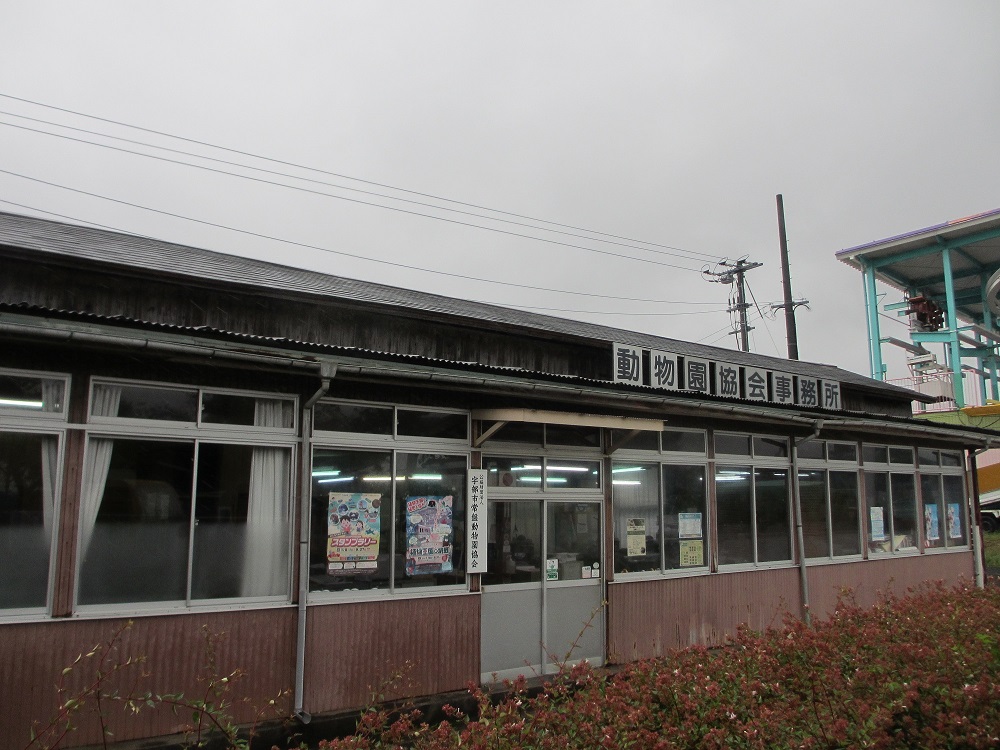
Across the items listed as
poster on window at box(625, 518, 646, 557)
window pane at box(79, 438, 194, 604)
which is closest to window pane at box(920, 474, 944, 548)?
poster on window at box(625, 518, 646, 557)

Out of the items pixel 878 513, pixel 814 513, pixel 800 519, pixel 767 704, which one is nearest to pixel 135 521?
pixel 767 704

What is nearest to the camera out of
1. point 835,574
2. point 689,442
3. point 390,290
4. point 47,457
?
point 47,457

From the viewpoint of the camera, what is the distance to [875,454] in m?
13.4

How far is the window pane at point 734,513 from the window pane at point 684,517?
1.17 ft

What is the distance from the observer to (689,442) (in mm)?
10562

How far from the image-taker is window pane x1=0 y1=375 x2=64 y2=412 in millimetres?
5973

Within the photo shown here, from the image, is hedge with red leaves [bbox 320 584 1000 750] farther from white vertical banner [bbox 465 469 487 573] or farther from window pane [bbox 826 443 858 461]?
window pane [bbox 826 443 858 461]

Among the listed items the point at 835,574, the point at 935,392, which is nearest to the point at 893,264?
the point at 935,392

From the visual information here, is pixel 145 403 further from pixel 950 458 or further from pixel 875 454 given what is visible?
pixel 950 458

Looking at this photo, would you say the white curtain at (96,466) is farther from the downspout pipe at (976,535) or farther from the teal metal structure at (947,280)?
the teal metal structure at (947,280)

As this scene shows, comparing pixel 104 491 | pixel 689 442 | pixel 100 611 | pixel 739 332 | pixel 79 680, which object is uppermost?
Answer: pixel 739 332

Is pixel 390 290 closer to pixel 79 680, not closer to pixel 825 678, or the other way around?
pixel 79 680

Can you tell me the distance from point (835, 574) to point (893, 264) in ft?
79.2

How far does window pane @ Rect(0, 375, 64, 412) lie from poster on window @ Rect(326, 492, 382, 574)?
97.0 inches
